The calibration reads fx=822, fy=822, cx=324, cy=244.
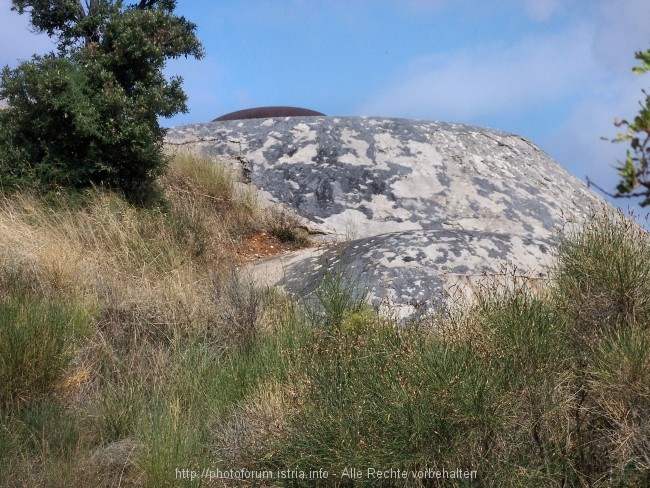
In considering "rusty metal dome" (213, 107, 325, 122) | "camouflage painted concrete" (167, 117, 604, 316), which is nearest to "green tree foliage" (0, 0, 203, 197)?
"camouflage painted concrete" (167, 117, 604, 316)

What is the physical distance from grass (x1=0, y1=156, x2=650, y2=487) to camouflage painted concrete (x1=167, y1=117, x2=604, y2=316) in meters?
2.04

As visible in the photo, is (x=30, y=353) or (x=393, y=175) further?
(x=393, y=175)

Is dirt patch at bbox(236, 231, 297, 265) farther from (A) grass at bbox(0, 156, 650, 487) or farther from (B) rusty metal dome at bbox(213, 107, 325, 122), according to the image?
(B) rusty metal dome at bbox(213, 107, 325, 122)

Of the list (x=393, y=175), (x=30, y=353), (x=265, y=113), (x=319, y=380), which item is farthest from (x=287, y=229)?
(x=319, y=380)

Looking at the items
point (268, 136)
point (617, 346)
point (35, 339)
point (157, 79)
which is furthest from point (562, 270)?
point (268, 136)

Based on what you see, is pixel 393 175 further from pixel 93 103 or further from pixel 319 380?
pixel 319 380

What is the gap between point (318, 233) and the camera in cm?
964

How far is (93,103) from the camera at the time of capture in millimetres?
8352

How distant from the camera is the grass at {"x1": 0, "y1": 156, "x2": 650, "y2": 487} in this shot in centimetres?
374

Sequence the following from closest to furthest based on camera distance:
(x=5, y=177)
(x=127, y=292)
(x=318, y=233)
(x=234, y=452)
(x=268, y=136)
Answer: (x=234, y=452)
(x=127, y=292)
(x=5, y=177)
(x=318, y=233)
(x=268, y=136)

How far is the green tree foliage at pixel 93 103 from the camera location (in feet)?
27.2

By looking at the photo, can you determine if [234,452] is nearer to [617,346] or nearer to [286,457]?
[286,457]

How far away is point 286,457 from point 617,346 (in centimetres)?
167

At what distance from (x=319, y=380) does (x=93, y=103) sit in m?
5.06
